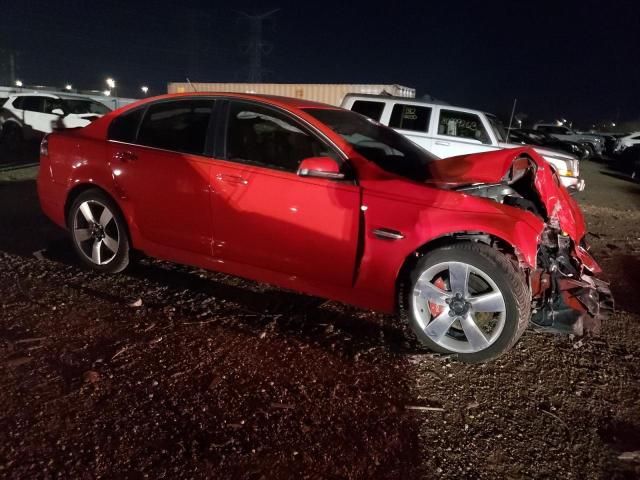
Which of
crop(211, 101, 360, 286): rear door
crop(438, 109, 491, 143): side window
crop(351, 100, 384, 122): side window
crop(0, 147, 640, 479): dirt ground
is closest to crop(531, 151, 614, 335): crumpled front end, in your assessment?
crop(0, 147, 640, 479): dirt ground

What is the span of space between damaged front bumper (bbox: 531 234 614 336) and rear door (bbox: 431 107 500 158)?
661 centimetres

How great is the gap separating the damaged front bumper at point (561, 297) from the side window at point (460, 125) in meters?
6.89

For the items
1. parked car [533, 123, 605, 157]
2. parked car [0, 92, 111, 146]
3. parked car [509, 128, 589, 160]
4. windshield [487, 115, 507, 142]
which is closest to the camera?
windshield [487, 115, 507, 142]

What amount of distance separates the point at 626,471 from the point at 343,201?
1.98m

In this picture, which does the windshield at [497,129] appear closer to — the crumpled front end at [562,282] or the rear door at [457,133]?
the rear door at [457,133]

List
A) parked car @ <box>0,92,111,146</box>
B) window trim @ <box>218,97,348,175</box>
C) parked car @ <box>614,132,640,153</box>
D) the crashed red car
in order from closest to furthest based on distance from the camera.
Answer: the crashed red car < window trim @ <box>218,97,348,175</box> < parked car @ <box>0,92,111,146</box> < parked car @ <box>614,132,640,153</box>

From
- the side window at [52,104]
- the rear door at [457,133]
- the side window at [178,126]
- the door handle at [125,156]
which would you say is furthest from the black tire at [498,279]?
the side window at [52,104]

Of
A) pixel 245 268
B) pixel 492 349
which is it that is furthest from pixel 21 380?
pixel 492 349

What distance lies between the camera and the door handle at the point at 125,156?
3.86 meters

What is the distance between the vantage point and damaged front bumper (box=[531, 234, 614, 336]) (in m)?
3.17

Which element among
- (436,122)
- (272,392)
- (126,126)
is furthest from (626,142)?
(272,392)

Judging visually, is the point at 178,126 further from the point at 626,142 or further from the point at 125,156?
the point at 626,142

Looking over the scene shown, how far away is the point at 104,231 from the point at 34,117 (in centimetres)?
1180

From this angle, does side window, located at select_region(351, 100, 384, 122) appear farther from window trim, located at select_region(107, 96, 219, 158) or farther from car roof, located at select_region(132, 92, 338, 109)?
window trim, located at select_region(107, 96, 219, 158)
